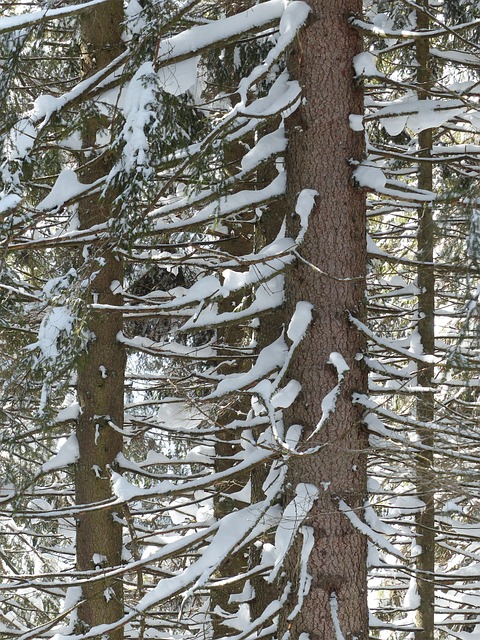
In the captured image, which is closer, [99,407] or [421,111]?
[421,111]

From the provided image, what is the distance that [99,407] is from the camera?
6.65 meters

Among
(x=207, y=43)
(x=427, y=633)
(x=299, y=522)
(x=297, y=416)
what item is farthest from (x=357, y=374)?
(x=427, y=633)

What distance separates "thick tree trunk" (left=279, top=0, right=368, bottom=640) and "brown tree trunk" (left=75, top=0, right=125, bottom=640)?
234 centimetres

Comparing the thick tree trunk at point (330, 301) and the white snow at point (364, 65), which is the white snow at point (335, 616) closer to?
the thick tree trunk at point (330, 301)

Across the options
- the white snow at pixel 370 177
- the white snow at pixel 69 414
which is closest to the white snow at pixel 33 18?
the white snow at pixel 370 177

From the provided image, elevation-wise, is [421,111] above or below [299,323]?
above

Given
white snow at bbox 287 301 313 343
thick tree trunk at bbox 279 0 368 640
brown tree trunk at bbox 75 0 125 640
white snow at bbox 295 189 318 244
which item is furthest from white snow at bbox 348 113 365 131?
brown tree trunk at bbox 75 0 125 640

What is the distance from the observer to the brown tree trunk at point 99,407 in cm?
649

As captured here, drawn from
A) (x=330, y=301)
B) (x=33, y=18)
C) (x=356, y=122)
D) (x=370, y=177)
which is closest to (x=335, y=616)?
(x=330, y=301)

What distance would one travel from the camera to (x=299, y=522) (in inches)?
172

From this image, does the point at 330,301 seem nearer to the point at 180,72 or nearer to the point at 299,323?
the point at 299,323

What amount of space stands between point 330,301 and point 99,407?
2.78 m

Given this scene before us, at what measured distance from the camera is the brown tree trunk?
21.3 ft

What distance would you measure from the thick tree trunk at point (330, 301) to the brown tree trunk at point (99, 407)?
234 cm
